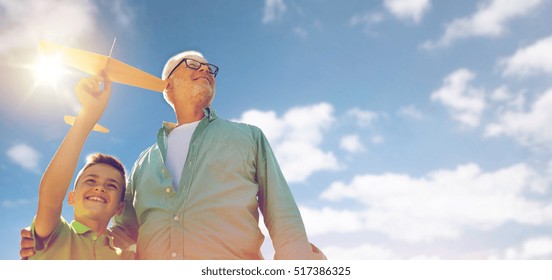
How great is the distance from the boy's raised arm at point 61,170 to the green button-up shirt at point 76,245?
3.0 inches

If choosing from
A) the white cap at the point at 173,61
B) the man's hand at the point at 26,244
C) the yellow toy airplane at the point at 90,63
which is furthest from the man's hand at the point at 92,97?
the white cap at the point at 173,61

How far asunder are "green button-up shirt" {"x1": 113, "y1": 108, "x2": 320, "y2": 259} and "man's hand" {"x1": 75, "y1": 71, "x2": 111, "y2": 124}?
2.14 feet

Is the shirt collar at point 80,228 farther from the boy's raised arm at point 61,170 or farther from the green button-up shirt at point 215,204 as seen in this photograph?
the green button-up shirt at point 215,204

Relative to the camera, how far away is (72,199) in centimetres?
380

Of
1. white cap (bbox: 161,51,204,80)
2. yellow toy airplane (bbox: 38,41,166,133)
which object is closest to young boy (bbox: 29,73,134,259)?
yellow toy airplane (bbox: 38,41,166,133)

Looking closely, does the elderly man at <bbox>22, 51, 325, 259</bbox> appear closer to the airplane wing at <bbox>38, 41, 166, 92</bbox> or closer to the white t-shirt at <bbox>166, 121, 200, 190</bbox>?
the white t-shirt at <bbox>166, 121, 200, 190</bbox>

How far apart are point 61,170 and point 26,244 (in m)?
0.56

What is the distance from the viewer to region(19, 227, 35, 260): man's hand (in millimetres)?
3303

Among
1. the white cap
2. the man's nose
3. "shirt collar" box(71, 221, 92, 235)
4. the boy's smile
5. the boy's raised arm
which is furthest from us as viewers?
the white cap

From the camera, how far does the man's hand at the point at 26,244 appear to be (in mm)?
3303

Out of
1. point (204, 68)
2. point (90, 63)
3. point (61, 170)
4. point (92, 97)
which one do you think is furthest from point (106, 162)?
point (204, 68)

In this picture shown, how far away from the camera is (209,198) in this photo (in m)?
3.72

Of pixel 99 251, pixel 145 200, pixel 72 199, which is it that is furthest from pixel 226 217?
pixel 72 199

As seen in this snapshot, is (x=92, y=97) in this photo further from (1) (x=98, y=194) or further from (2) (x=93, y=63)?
(1) (x=98, y=194)
